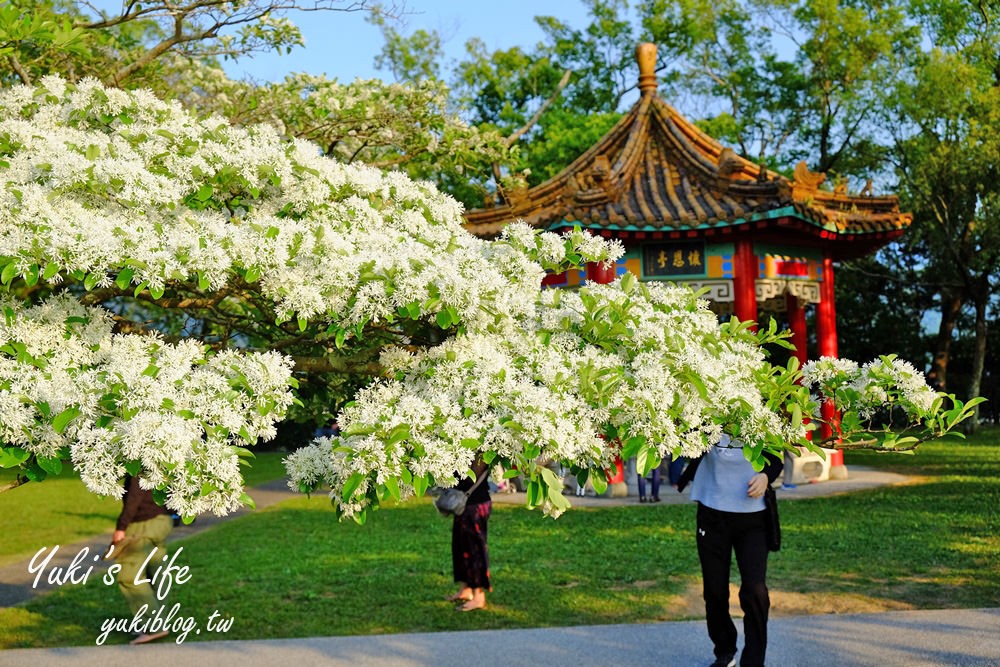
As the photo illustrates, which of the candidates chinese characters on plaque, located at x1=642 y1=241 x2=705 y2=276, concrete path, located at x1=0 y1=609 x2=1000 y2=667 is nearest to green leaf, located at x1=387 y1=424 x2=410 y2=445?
concrete path, located at x1=0 y1=609 x2=1000 y2=667

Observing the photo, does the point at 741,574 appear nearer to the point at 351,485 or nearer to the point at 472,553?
the point at 472,553

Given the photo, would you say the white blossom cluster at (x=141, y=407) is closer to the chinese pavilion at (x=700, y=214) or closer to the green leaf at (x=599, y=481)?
the green leaf at (x=599, y=481)

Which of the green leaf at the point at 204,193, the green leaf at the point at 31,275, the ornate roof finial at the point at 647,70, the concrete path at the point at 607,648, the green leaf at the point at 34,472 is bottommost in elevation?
the concrete path at the point at 607,648

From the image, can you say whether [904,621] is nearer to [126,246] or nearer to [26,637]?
[126,246]

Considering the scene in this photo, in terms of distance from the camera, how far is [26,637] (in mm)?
7980

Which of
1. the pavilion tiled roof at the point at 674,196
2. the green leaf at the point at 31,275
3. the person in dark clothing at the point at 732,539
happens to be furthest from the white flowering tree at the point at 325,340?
the pavilion tiled roof at the point at 674,196

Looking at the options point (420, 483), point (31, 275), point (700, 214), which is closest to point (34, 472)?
point (31, 275)

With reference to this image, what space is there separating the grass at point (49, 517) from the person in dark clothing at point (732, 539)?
318 inches

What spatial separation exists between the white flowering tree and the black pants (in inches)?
75.1

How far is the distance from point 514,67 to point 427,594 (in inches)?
947

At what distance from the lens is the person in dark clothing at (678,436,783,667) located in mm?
5809

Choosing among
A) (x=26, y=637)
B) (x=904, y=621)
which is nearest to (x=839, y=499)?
(x=904, y=621)

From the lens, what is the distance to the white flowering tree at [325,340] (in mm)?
3111

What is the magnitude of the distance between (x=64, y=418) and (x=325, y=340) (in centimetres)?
142
